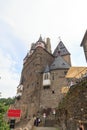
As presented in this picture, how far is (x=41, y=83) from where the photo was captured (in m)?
48.4

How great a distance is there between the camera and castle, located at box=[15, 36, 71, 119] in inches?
1750

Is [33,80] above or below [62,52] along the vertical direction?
below

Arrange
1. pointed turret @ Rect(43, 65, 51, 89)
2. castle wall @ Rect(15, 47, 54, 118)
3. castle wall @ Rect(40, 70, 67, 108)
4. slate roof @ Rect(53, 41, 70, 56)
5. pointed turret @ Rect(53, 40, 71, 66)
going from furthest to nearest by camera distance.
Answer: slate roof @ Rect(53, 41, 70, 56) < pointed turret @ Rect(53, 40, 71, 66) < pointed turret @ Rect(43, 65, 51, 89) < castle wall @ Rect(15, 47, 54, 118) < castle wall @ Rect(40, 70, 67, 108)

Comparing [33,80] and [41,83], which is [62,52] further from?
[41,83]

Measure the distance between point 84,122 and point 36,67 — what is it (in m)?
36.9

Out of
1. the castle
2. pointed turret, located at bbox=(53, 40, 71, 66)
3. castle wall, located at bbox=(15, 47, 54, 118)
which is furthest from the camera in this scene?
pointed turret, located at bbox=(53, 40, 71, 66)

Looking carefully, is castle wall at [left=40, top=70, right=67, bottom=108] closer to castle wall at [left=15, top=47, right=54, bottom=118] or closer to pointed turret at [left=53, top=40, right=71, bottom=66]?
castle wall at [left=15, top=47, right=54, bottom=118]

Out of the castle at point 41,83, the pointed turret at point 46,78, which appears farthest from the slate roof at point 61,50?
the pointed turret at point 46,78

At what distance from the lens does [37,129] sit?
24.1 metres

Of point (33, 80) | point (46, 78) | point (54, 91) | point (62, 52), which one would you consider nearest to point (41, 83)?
point (46, 78)

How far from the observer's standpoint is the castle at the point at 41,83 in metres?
44.4

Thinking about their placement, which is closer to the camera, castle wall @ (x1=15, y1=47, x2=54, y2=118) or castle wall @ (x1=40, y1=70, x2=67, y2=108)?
castle wall @ (x1=40, y1=70, x2=67, y2=108)

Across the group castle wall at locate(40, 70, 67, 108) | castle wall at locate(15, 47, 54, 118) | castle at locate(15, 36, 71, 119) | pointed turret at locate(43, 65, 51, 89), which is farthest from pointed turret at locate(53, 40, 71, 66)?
castle wall at locate(40, 70, 67, 108)

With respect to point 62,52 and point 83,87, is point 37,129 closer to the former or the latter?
point 83,87
